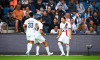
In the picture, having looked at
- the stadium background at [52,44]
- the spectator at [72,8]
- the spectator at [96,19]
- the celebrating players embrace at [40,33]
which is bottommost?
the stadium background at [52,44]

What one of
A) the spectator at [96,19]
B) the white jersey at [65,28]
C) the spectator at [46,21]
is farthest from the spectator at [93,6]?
the white jersey at [65,28]

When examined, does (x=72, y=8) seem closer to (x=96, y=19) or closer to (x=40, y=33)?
(x=96, y=19)

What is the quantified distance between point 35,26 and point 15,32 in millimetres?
2519

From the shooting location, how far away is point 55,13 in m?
19.9

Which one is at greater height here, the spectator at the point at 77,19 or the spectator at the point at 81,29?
the spectator at the point at 77,19

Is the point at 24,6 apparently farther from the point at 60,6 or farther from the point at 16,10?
the point at 60,6

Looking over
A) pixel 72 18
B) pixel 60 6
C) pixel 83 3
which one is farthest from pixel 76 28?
pixel 83 3

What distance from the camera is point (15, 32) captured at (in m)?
18.7

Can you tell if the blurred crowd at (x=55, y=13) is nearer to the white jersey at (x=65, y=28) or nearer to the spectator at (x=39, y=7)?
the spectator at (x=39, y=7)

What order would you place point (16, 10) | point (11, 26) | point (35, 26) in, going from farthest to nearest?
point (16, 10)
point (11, 26)
point (35, 26)

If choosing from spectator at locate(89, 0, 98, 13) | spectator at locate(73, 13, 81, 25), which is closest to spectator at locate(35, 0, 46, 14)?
spectator at locate(73, 13, 81, 25)

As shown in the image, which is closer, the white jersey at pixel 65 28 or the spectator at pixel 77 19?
the white jersey at pixel 65 28

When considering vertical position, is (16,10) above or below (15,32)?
above

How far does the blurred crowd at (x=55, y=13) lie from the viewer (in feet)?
62.3
